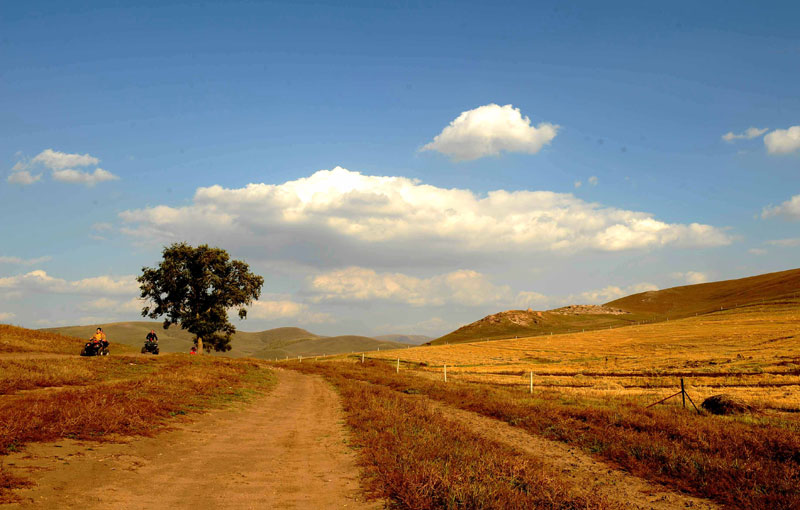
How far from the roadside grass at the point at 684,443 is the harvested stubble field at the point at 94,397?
13548 millimetres

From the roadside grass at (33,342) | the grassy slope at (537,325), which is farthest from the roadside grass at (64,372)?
the grassy slope at (537,325)

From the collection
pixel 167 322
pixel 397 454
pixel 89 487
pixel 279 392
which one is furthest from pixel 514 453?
pixel 167 322

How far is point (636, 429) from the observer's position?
16.5 m

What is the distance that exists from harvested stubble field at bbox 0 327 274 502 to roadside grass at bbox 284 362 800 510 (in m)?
13.5

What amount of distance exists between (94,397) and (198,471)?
25.8 ft

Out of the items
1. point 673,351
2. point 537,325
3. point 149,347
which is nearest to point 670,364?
point 673,351

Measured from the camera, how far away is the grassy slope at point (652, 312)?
146 metres

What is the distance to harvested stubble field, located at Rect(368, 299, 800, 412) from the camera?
31100mm

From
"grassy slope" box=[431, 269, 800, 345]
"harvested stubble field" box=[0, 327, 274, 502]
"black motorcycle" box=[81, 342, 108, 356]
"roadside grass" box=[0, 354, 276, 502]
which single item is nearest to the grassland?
"harvested stubble field" box=[0, 327, 274, 502]

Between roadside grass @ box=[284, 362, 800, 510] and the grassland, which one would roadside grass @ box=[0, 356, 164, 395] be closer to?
the grassland

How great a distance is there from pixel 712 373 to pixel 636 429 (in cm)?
3106

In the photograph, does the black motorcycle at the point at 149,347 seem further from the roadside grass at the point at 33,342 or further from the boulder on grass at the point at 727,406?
the boulder on grass at the point at 727,406

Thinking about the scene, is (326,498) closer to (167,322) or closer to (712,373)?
(712,373)

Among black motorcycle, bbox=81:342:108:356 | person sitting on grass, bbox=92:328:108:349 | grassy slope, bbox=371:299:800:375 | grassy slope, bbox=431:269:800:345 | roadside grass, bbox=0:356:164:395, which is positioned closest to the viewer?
roadside grass, bbox=0:356:164:395
